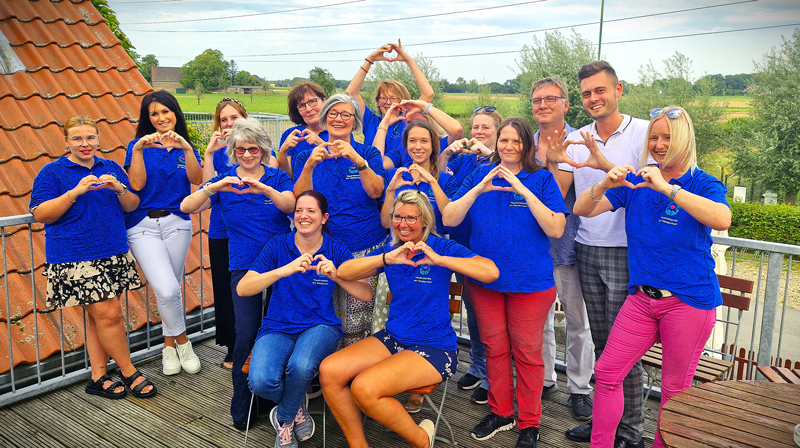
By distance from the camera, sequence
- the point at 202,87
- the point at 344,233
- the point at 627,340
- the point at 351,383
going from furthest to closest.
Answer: the point at 202,87, the point at 344,233, the point at 351,383, the point at 627,340

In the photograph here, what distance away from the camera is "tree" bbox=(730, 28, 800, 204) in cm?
3053

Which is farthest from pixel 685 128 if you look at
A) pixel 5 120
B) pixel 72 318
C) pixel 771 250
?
pixel 5 120

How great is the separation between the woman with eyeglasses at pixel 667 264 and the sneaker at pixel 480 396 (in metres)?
1.08

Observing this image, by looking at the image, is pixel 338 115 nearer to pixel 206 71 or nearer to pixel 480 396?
pixel 480 396

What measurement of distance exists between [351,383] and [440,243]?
0.94 m

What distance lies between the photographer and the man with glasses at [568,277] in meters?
3.53

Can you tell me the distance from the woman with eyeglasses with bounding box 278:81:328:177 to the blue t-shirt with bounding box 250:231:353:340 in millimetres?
812

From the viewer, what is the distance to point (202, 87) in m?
70.1

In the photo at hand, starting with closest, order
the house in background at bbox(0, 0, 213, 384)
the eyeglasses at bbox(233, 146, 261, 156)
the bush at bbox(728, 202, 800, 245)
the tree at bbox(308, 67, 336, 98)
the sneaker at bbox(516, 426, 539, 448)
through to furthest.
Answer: the sneaker at bbox(516, 426, 539, 448), the eyeglasses at bbox(233, 146, 261, 156), the house in background at bbox(0, 0, 213, 384), the bush at bbox(728, 202, 800, 245), the tree at bbox(308, 67, 336, 98)

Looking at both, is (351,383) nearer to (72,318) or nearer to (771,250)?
(72,318)

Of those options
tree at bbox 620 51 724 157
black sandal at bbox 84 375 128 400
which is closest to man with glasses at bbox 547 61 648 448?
black sandal at bbox 84 375 128 400

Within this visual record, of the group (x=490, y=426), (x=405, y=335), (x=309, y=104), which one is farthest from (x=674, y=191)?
(x=309, y=104)

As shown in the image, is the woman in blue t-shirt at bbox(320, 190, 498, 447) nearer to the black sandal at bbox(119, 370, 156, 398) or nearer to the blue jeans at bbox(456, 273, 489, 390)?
the blue jeans at bbox(456, 273, 489, 390)

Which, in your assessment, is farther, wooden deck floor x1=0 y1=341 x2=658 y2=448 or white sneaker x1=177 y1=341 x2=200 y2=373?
white sneaker x1=177 y1=341 x2=200 y2=373
